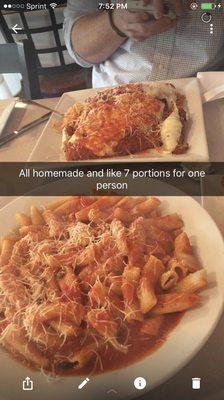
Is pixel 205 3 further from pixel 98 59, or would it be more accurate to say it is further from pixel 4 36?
pixel 4 36

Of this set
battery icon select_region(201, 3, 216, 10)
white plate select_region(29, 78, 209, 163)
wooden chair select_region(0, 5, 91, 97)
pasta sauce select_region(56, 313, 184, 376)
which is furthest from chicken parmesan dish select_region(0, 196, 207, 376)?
battery icon select_region(201, 3, 216, 10)

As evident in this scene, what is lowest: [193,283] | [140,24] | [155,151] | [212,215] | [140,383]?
[140,383]

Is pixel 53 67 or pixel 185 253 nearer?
pixel 185 253

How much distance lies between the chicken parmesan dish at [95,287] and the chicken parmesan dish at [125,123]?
0.44 feet

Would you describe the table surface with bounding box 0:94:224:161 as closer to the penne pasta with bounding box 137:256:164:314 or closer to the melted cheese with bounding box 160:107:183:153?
the melted cheese with bounding box 160:107:183:153

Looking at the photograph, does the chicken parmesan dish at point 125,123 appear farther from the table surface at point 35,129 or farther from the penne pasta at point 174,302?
the penne pasta at point 174,302

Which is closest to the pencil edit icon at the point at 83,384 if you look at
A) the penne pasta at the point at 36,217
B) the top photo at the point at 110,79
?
the penne pasta at the point at 36,217

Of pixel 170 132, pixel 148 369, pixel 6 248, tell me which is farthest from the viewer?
pixel 170 132

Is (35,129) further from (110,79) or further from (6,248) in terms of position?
(6,248)

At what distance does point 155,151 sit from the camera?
0.81m

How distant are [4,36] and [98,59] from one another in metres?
0.17

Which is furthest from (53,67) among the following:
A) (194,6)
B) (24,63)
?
(194,6)

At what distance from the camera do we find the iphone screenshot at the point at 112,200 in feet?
1.92
